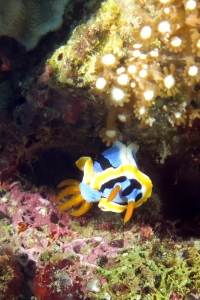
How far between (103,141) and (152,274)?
1.33 metres

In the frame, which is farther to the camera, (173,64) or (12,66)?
(12,66)

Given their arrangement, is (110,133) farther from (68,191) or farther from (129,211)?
(68,191)

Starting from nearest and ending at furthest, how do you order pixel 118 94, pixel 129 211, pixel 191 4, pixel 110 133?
pixel 191 4, pixel 118 94, pixel 110 133, pixel 129 211

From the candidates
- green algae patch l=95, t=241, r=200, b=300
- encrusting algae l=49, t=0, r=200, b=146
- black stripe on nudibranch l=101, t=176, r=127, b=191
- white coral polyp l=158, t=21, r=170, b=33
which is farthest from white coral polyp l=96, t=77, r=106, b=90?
green algae patch l=95, t=241, r=200, b=300

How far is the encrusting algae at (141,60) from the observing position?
7.68ft

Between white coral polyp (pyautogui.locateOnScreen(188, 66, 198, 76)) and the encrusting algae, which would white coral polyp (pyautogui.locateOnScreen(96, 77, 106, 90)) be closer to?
the encrusting algae

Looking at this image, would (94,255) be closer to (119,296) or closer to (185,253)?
(119,296)

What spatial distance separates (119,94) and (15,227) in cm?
207

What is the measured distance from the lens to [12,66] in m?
3.64

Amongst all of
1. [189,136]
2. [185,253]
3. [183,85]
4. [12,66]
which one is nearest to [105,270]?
[185,253]

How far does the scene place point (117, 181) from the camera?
3.15 metres

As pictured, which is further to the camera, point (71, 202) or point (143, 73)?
point (71, 202)

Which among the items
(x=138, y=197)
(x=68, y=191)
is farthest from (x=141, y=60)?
(x=68, y=191)

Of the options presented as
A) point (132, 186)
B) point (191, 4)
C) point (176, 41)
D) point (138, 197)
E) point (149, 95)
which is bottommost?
point (138, 197)
